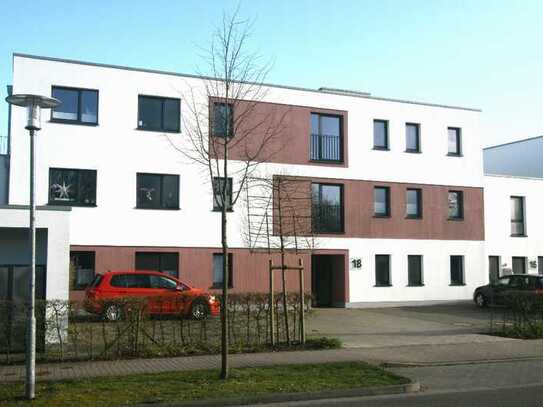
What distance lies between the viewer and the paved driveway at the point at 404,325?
650 inches

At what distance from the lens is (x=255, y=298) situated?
47.6ft

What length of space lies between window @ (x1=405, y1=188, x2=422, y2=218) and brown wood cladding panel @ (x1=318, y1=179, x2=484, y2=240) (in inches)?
8.1

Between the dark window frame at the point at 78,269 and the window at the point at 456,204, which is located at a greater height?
the window at the point at 456,204

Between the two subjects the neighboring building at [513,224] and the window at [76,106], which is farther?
the neighboring building at [513,224]

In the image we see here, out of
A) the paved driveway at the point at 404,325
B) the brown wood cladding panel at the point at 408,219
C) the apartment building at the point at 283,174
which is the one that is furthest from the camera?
the brown wood cladding panel at the point at 408,219

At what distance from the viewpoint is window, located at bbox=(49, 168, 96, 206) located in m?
22.6

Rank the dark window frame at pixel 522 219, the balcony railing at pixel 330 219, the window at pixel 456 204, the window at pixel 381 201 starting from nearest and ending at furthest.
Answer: the balcony railing at pixel 330 219 → the window at pixel 381 201 → the window at pixel 456 204 → the dark window frame at pixel 522 219

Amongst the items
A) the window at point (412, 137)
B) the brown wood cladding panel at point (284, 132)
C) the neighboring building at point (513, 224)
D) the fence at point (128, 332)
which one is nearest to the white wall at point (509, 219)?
the neighboring building at point (513, 224)

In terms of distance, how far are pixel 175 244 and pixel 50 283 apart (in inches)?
425

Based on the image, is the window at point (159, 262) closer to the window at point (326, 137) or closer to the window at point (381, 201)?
the window at point (326, 137)

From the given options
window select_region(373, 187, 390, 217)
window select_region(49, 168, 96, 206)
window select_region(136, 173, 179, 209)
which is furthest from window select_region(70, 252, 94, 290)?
window select_region(373, 187, 390, 217)

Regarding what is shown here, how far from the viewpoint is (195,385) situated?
982 centimetres

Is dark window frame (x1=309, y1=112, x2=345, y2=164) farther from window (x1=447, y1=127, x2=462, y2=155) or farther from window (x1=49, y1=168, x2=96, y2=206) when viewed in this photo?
window (x1=49, y1=168, x2=96, y2=206)

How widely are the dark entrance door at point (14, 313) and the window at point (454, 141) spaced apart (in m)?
22.7
